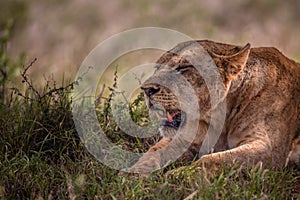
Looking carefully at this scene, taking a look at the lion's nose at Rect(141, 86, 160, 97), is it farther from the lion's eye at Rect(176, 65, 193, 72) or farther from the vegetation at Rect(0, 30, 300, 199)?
the vegetation at Rect(0, 30, 300, 199)

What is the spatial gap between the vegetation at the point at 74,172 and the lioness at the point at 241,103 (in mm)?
178

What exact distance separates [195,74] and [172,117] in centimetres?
31

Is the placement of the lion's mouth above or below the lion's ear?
below

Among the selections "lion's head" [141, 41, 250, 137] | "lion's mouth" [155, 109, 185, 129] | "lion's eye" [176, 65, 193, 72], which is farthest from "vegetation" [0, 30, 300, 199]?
"lion's eye" [176, 65, 193, 72]

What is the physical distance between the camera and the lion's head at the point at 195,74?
4.94m

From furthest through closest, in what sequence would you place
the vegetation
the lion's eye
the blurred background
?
the blurred background → the lion's eye → the vegetation

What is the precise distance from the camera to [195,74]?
16.4 ft

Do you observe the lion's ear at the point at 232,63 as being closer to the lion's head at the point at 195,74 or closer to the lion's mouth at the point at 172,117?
the lion's head at the point at 195,74

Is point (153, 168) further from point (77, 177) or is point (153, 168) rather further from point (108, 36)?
point (108, 36)

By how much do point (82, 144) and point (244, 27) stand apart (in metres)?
5.86

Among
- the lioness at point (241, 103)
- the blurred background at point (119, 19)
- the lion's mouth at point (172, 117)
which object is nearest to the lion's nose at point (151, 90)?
the lioness at point (241, 103)

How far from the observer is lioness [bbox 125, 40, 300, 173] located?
16.1 feet

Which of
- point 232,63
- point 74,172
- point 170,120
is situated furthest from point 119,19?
point 74,172

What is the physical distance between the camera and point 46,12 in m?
11.6
